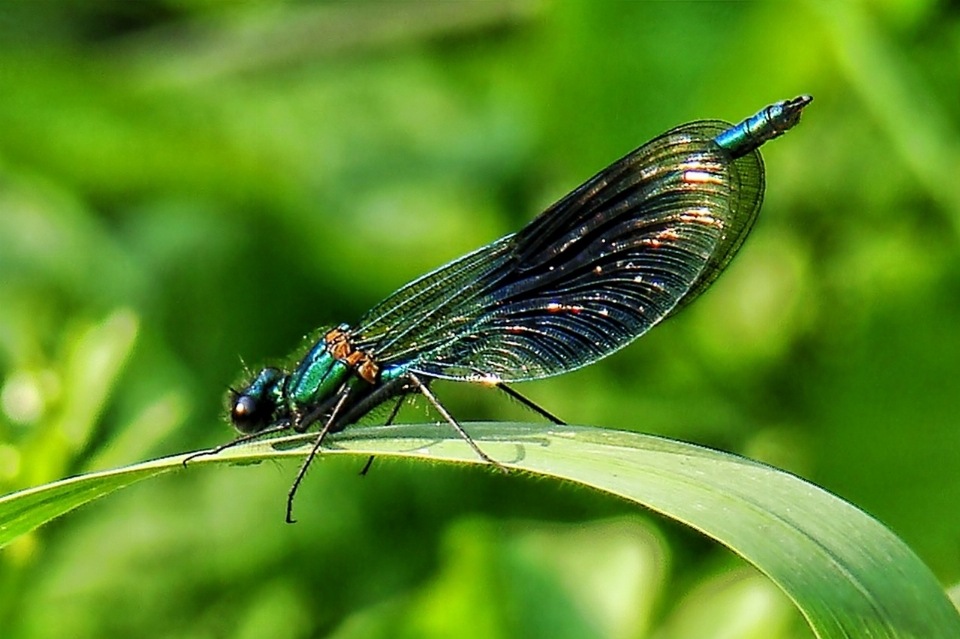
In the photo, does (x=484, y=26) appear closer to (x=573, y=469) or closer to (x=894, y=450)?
(x=894, y=450)

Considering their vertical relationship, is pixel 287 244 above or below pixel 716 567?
above

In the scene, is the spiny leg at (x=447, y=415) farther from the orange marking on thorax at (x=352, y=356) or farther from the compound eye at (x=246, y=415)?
the compound eye at (x=246, y=415)

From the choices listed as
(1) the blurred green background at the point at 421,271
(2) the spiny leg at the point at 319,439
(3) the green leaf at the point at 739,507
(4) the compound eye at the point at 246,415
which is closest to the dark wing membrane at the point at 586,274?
(2) the spiny leg at the point at 319,439

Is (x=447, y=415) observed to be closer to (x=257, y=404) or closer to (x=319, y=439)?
(x=319, y=439)

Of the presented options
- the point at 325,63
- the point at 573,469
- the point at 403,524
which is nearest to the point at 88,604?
the point at 403,524

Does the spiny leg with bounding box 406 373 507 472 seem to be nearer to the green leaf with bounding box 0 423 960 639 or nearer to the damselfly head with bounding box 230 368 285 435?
the green leaf with bounding box 0 423 960 639
